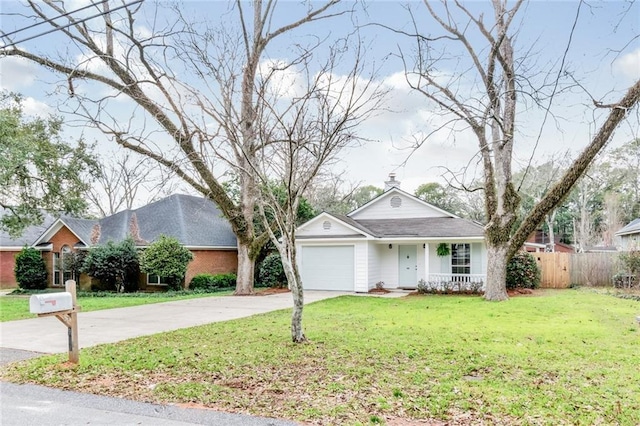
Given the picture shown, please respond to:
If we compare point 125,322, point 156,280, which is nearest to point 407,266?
point 156,280

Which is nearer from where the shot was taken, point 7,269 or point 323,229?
point 323,229

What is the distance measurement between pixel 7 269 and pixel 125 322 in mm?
19528

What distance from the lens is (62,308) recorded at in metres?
6.36

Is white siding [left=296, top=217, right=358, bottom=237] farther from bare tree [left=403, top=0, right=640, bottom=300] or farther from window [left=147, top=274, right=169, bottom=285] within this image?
window [left=147, top=274, right=169, bottom=285]

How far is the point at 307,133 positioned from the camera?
336 inches

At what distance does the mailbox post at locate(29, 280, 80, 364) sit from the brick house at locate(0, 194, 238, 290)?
47.7 feet

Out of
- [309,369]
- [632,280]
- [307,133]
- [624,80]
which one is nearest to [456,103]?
[624,80]

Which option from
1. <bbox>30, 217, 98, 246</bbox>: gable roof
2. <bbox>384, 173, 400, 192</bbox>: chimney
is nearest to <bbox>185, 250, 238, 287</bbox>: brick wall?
<bbox>30, 217, 98, 246</bbox>: gable roof

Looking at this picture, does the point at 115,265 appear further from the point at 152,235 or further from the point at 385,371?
the point at 385,371

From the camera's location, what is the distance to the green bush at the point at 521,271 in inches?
739

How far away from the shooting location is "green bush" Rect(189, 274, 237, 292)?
20875 millimetres

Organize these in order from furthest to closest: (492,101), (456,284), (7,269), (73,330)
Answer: (7,269), (456,284), (492,101), (73,330)

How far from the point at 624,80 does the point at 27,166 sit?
67.3 feet

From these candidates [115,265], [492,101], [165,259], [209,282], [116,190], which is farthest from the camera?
[116,190]
